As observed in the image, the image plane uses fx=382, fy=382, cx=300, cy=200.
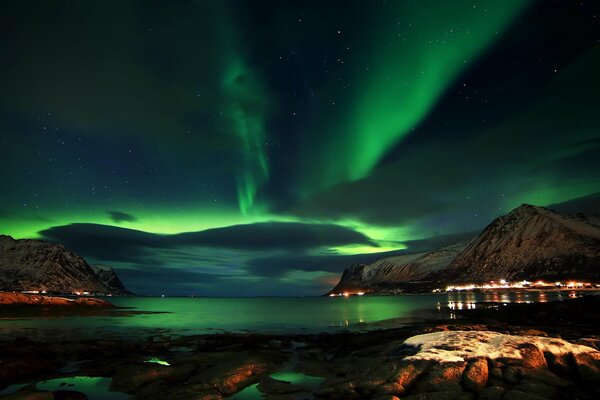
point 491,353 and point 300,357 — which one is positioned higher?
point 491,353

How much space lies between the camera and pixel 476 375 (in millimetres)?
15734

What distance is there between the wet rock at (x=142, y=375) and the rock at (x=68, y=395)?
1535mm

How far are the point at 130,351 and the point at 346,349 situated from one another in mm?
16299

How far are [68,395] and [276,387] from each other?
30.3ft

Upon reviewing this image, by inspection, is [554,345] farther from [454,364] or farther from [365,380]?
[365,380]

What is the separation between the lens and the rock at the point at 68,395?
1656cm

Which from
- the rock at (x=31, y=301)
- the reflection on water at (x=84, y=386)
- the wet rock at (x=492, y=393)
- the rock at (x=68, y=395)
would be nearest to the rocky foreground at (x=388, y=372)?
the wet rock at (x=492, y=393)

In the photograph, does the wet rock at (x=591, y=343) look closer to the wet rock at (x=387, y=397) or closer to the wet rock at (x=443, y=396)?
the wet rock at (x=443, y=396)

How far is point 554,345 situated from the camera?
18453 mm

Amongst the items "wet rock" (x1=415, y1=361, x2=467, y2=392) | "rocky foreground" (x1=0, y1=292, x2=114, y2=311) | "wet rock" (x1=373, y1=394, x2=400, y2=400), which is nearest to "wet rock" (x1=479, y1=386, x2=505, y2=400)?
"wet rock" (x1=415, y1=361, x2=467, y2=392)

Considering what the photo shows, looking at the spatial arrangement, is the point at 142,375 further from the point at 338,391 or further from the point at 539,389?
A: the point at 539,389

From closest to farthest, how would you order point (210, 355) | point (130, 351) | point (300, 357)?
1. point (210, 355)
2. point (300, 357)
3. point (130, 351)

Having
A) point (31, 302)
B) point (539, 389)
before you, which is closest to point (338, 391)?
point (539, 389)

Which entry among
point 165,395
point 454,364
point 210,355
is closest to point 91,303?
point 210,355
